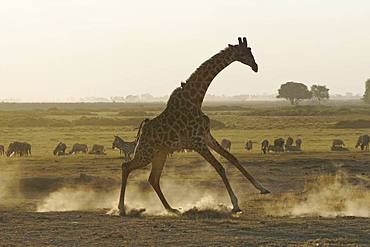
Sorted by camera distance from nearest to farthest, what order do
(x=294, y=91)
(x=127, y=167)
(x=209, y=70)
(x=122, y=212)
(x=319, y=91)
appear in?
(x=122, y=212) → (x=127, y=167) → (x=209, y=70) → (x=294, y=91) → (x=319, y=91)

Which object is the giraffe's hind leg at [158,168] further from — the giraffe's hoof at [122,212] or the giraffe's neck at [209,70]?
the giraffe's neck at [209,70]

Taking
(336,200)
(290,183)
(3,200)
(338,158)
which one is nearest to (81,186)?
(3,200)

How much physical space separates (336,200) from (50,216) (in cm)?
691

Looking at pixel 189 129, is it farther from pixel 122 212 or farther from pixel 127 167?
pixel 122 212

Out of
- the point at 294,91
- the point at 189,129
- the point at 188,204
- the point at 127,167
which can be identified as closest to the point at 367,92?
the point at 294,91

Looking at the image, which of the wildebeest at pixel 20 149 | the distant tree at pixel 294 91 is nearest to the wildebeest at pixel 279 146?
the wildebeest at pixel 20 149

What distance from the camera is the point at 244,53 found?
14.2 m

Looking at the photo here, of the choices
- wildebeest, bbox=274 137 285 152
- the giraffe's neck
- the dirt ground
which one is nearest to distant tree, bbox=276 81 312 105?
wildebeest, bbox=274 137 285 152

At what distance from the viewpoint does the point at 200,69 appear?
14.3 metres

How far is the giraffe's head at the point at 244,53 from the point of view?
14.1m

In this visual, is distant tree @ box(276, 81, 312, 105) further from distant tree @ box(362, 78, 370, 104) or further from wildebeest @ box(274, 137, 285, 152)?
wildebeest @ box(274, 137, 285, 152)

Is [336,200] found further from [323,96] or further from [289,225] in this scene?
[323,96]

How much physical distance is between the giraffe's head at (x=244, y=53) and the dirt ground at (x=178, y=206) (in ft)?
9.77

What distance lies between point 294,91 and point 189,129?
508 feet
